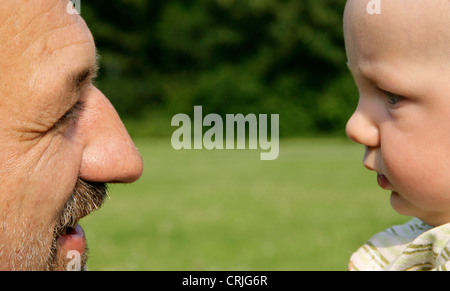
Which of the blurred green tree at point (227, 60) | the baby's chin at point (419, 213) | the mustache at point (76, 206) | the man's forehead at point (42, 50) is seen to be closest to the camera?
the man's forehead at point (42, 50)

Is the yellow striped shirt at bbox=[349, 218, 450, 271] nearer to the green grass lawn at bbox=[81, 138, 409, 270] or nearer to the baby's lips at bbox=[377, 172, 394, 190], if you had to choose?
the baby's lips at bbox=[377, 172, 394, 190]

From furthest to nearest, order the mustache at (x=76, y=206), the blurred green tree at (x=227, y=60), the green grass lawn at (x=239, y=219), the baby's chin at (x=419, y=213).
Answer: the blurred green tree at (x=227, y=60) < the green grass lawn at (x=239, y=219) < the baby's chin at (x=419, y=213) < the mustache at (x=76, y=206)

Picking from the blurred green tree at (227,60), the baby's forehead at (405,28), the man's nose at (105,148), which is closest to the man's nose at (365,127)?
the baby's forehead at (405,28)

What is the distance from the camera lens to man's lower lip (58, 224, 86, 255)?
142cm

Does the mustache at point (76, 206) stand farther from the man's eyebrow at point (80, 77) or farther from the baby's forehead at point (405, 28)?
the baby's forehead at point (405, 28)

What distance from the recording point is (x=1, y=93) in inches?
49.3

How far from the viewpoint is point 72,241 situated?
1.44 m

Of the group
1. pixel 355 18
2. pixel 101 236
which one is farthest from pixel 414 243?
pixel 101 236

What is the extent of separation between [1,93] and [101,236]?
6.50 meters

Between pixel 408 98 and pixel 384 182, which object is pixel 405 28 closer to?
pixel 408 98

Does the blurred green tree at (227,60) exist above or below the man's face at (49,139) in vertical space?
above

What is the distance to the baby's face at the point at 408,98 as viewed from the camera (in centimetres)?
135

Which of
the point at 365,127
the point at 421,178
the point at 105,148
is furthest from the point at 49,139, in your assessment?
the point at 421,178
